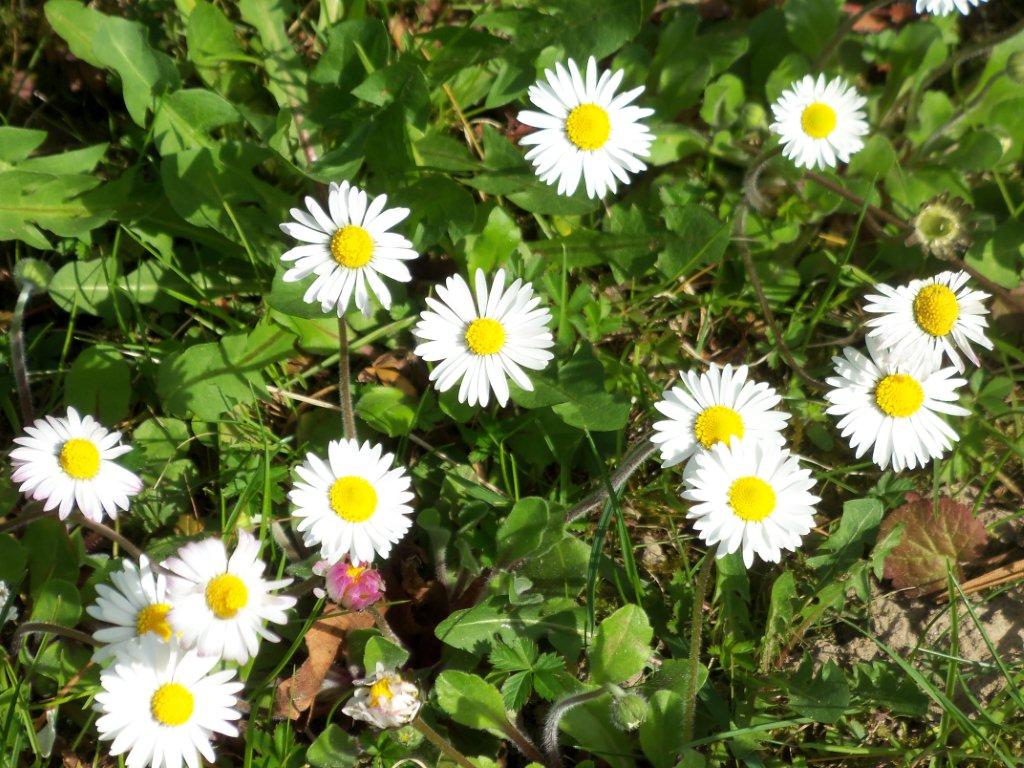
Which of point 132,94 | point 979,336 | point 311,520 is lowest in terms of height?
point 311,520

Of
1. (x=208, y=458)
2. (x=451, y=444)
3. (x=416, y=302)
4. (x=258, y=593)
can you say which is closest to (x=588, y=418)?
(x=451, y=444)

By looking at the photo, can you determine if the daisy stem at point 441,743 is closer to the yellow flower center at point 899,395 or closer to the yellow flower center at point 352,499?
the yellow flower center at point 352,499

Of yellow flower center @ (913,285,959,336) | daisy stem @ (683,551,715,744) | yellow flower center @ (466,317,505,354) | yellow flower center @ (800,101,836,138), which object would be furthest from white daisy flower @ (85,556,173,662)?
yellow flower center @ (800,101,836,138)

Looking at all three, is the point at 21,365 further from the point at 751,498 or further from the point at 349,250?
the point at 751,498

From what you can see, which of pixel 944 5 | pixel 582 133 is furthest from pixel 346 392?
pixel 944 5

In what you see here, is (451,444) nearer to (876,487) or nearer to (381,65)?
(381,65)
